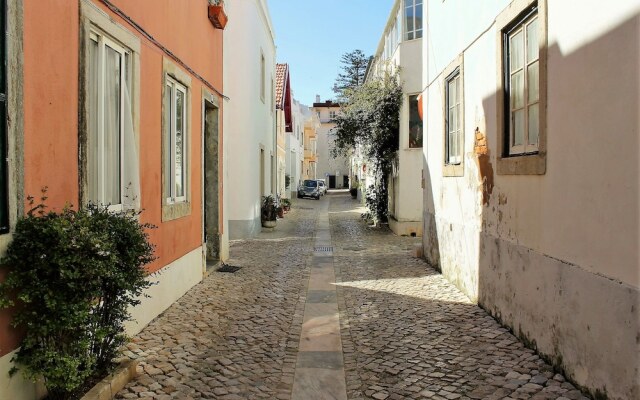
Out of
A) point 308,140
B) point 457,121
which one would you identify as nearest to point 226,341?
point 457,121

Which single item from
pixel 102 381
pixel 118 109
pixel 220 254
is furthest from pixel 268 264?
pixel 102 381

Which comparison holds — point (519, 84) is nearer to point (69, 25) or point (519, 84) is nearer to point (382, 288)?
point (382, 288)

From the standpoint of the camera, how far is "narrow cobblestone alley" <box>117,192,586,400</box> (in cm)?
407

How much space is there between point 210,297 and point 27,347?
4049 millimetres

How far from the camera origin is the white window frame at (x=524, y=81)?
16.9 feet

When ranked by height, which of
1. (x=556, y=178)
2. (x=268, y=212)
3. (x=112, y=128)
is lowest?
(x=268, y=212)

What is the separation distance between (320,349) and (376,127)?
37.0 feet

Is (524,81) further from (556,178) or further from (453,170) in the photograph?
(453,170)

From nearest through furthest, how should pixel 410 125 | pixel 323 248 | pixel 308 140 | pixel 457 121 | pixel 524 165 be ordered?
pixel 524 165 → pixel 457 121 → pixel 323 248 → pixel 410 125 → pixel 308 140

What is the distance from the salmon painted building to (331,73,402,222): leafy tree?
22.7 ft

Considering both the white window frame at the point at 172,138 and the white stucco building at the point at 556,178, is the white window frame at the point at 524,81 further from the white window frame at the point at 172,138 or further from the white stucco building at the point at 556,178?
the white window frame at the point at 172,138

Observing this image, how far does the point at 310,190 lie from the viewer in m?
40.0

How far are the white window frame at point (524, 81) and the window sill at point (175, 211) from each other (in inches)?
156

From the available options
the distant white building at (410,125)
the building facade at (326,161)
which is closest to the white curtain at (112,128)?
the distant white building at (410,125)
